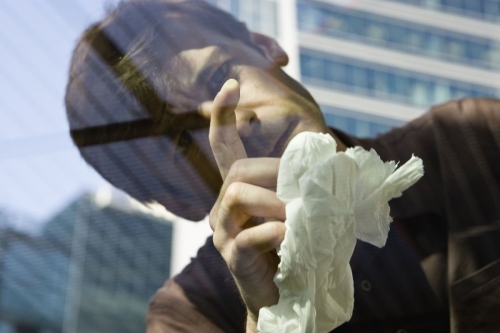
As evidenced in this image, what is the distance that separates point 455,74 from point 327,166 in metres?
0.38

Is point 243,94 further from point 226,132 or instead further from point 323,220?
point 323,220

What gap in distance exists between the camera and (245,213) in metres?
0.37

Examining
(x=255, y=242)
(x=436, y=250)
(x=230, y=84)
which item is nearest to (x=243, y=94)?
(x=230, y=84)

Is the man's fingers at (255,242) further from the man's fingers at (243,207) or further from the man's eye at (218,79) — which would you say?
the man's eye at (218,79)

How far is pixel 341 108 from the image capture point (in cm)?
74

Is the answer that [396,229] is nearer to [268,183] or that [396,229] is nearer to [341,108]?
[268,183]

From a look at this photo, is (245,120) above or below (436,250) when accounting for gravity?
above

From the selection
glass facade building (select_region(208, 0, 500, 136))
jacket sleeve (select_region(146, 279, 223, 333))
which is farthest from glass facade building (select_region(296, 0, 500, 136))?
jacket sleeve (select_region(146, 279, 223, 333))

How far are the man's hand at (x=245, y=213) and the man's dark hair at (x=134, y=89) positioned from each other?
0.04m

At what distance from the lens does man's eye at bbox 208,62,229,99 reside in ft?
1.45

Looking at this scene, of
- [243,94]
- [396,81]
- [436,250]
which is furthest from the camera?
[396,81]

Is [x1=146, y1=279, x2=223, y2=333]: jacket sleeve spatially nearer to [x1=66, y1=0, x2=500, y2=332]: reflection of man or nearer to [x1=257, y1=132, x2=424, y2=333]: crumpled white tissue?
[x1=66, y1=0, x2=500, y2=332]: reflection of man

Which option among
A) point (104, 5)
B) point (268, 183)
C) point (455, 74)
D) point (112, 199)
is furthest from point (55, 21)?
point (455, 74)

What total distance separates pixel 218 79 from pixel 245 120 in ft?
0.22
